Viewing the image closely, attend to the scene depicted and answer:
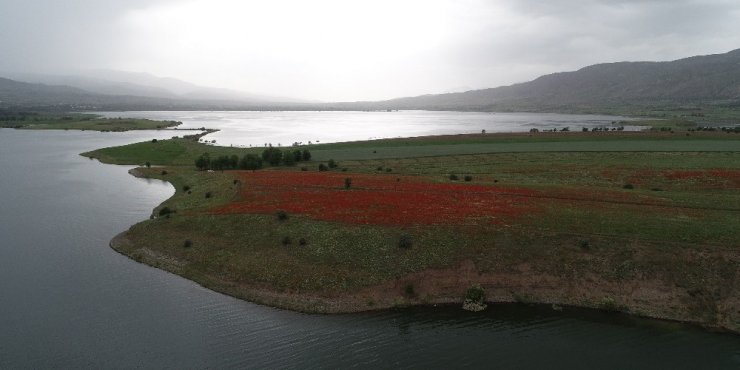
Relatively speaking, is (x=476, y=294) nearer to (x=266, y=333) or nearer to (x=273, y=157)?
(x=266, y=333)

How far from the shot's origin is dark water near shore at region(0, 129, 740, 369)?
109ft

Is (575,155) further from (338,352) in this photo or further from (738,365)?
(338,352)

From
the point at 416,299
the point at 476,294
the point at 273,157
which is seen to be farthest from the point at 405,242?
the point at 273,157

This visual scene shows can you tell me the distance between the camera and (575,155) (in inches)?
4461

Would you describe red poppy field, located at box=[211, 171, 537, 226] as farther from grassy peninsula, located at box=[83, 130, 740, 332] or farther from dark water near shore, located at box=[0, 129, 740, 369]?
dark water near shore, located at box=[0, 129, 740, 369]

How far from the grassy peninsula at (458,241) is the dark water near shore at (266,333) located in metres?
2.60

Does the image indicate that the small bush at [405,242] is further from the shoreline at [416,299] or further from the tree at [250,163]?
the tree at [250,163]

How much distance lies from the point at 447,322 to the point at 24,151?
172m

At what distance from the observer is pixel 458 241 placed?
50500 mm

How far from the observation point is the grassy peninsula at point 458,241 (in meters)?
42.7

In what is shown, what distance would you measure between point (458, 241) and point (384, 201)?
53.0 ft

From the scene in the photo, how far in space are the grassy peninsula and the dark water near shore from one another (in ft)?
8.54

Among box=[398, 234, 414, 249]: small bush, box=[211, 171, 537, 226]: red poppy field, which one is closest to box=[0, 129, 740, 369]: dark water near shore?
box=[398, 234, 414, 249]: small bush

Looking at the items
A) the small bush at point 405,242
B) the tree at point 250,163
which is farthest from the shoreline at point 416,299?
the tree at point 250,163
